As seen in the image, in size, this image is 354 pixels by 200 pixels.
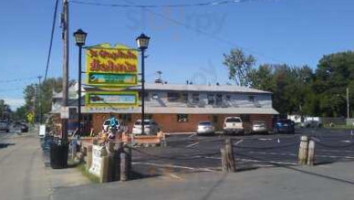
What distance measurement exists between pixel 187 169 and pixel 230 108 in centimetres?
5222

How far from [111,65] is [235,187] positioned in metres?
21.7

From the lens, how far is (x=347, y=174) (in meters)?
16.3

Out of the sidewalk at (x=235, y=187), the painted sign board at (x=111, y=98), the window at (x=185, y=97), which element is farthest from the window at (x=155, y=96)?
the sidewalk at (x=235, y=187)

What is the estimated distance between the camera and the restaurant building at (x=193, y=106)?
65438 millimetres

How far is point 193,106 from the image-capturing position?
226ft

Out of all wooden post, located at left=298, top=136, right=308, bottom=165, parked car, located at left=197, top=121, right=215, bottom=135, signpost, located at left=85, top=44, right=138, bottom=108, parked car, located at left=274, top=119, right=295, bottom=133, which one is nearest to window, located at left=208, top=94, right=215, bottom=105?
parked car, located at left=274, top=119, right=295, bottom=133

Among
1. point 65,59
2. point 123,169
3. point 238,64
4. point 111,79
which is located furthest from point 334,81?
point 123,169

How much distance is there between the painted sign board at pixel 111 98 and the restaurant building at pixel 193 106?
26043 millimetres

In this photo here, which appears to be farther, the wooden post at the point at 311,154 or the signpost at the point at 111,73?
the signpost at the point at 111,73

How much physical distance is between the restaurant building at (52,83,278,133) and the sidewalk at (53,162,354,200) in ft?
149

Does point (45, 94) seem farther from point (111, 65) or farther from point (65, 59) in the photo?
point (65, 59)

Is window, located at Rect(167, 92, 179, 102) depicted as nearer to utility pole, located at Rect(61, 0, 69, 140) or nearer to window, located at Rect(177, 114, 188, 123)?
window, located at Rect(177, 114, 188, 123)

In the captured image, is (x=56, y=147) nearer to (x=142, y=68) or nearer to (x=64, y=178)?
(x=64, y=178)

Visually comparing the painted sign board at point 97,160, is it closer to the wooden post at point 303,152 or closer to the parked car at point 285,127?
the wooden post at point 303,152
